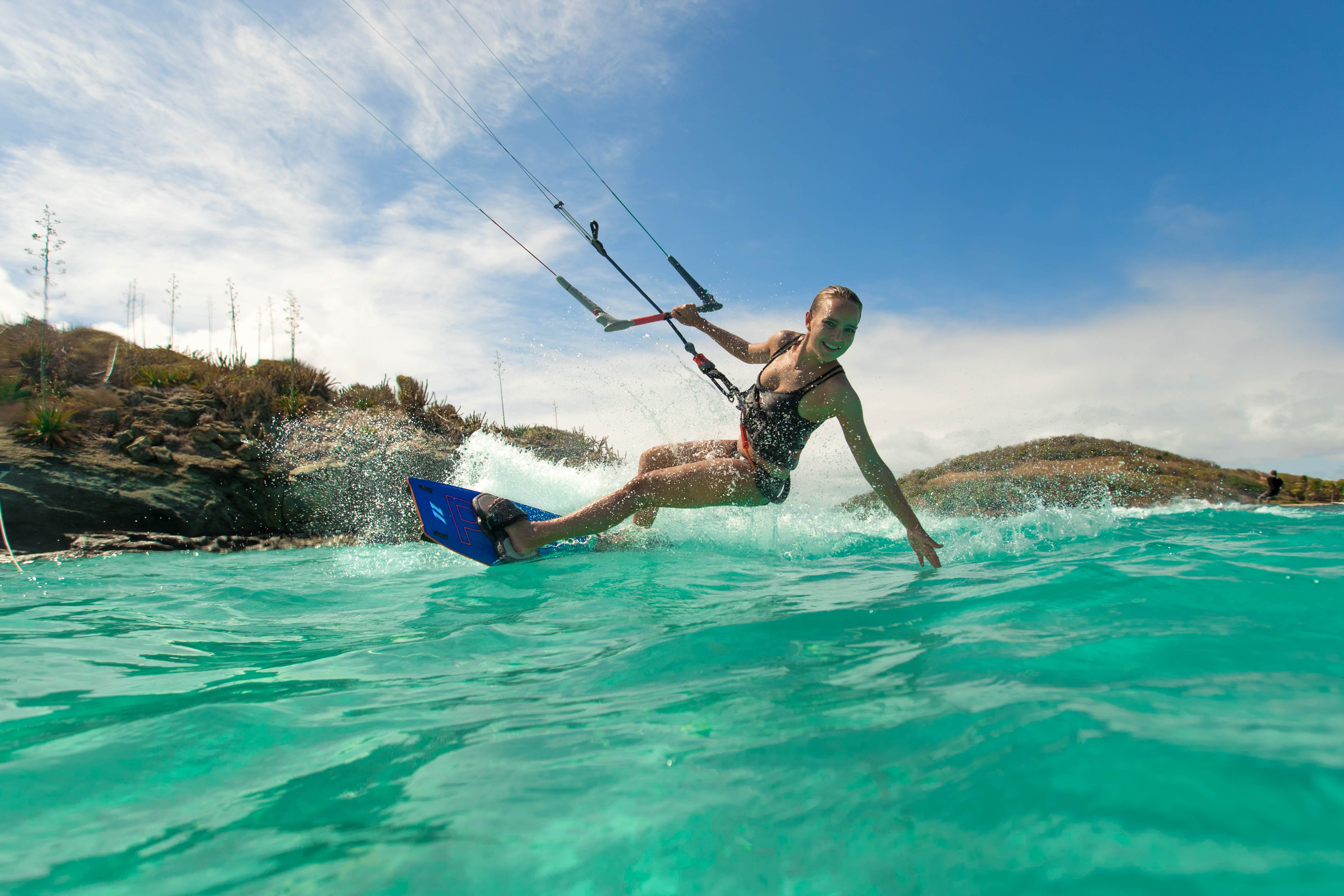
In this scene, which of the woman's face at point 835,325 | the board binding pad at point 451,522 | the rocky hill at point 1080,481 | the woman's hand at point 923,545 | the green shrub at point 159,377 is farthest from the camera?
the rocky hill at point 1080,481

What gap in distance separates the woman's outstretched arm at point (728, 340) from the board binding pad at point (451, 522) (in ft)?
6.98

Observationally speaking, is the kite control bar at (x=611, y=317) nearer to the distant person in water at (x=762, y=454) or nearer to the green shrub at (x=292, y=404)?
the distant person in water at (x=762, y=454)

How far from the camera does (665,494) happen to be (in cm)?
492

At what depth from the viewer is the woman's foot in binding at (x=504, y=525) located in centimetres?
515

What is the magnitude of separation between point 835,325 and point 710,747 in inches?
122

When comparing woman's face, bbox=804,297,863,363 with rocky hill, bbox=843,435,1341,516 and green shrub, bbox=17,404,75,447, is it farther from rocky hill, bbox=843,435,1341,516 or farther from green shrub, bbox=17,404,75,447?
green shrub, bbox=17,404,75,447

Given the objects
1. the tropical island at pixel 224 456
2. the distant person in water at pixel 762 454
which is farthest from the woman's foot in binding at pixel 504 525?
the tropical island at pixel 224 456

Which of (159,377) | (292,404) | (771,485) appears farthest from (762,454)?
(159,377)

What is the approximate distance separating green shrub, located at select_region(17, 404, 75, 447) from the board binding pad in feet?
22.3

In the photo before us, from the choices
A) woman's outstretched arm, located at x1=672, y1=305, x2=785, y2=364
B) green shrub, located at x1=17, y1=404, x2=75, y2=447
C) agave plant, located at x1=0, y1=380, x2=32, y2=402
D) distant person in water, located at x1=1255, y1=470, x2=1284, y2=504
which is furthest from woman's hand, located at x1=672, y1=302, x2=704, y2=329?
distant person in water, located at x1=1255, y1=470, x2=1284, y2=504

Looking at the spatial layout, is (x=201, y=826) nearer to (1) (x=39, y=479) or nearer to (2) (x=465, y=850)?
(2) (x=465, y=850)

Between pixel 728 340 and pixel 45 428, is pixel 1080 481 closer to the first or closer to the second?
pixel 728 340

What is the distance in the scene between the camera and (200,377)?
1211 cm

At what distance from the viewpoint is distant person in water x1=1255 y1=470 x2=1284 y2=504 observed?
52.0 feet
